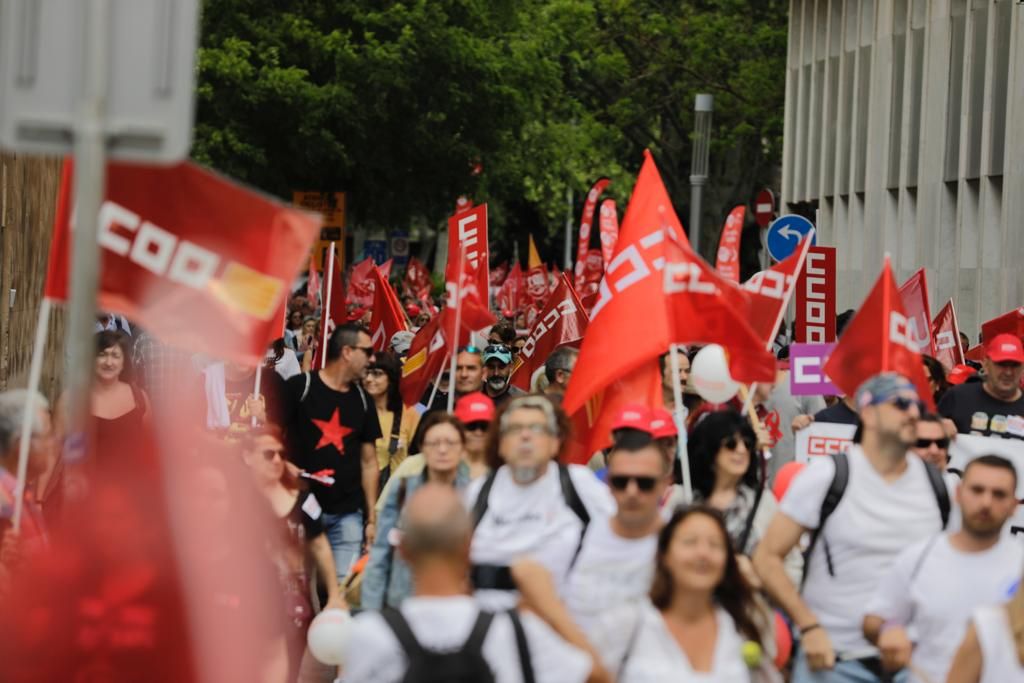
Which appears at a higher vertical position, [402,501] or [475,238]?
[475,238]

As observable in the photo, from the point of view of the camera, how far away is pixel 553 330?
647 inches

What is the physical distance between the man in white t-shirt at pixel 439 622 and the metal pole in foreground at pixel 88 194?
0.88 m

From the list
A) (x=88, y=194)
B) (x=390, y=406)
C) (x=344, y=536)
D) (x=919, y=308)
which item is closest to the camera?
(x=88, y=194)

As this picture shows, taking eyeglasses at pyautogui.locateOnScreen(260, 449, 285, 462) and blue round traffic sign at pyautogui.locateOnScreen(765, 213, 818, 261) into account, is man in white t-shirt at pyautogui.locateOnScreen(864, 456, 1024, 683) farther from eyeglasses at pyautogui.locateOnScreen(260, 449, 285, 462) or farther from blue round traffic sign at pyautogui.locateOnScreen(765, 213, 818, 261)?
blue round traffic sign at pyautogui.locateOnScreen(765, 213, 818, 261)

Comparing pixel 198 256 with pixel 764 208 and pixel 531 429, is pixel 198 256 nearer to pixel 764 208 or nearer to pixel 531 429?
pixel 531 429

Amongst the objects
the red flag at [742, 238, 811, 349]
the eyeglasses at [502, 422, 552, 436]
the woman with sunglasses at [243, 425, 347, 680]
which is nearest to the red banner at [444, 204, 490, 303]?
the red flag at [742, 238, 811, 349]

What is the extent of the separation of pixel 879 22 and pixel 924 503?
28328 mm

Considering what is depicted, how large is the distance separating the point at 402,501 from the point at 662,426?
45.3 inches

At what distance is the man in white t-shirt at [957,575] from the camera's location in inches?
261

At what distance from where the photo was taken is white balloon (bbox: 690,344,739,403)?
34.7 feet

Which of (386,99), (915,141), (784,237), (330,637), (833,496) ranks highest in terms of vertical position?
(386,99)

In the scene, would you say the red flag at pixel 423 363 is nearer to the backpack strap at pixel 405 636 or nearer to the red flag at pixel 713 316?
the red flag at pixel 713 316

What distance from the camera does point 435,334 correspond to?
42.1ft

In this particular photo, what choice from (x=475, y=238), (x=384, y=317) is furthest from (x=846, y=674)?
(x=384, y=317)
